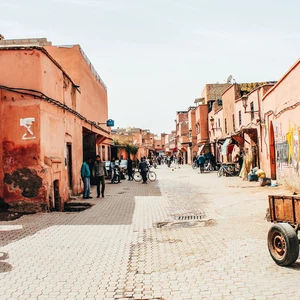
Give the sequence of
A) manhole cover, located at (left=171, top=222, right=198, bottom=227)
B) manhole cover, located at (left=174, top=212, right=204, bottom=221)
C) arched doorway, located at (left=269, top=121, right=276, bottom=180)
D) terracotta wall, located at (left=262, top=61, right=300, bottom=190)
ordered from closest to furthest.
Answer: manhole cover, located at (left=171, top=222, right=198, bottom=227) → manhole cover, located at (left=174, top=212, right=204, bottom=221) → terracotta wall, located at (left=262, top=61, right=300, bottom=190) → arched doorway, located at (left=269, top=121, right=276, bottom=180)

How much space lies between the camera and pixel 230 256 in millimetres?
6375

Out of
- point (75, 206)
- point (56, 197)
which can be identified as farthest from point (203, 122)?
point (56, 197)

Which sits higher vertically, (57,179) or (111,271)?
(57,179)

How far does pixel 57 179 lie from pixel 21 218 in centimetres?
244

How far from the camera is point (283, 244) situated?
572 centimetres

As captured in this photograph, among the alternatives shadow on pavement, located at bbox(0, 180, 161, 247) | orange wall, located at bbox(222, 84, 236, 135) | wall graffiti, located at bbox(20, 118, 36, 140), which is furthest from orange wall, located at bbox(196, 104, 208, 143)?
wall graffiti, located at bbox(20, 118, 36, 140)

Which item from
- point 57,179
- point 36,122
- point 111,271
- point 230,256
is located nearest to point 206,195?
point 57,179

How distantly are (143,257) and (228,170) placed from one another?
21636 millimetres

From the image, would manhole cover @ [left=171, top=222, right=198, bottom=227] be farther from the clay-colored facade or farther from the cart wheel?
the clay-colored facade

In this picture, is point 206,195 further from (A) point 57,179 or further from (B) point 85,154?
(B) point 85,154

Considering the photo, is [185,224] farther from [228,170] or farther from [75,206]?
[228,170]

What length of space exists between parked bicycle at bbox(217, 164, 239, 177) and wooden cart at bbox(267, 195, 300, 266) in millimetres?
21171

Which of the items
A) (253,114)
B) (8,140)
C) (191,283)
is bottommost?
(191,283)

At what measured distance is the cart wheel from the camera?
5508 mm
